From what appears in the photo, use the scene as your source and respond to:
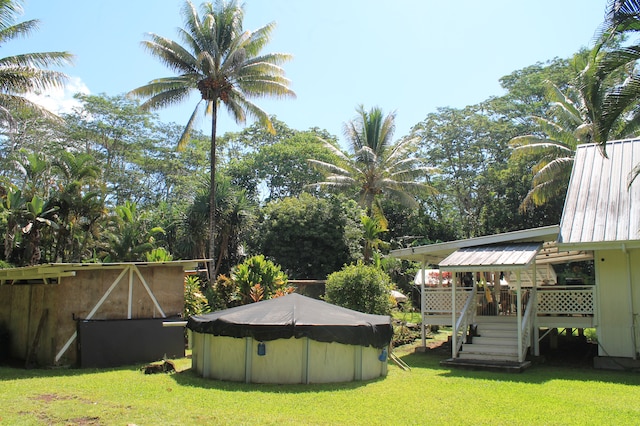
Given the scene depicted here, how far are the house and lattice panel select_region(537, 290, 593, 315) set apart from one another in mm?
14

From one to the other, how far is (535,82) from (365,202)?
18.3 m

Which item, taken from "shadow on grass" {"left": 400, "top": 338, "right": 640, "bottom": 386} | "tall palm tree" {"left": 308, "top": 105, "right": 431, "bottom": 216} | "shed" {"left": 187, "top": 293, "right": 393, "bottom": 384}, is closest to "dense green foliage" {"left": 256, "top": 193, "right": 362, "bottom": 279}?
"tall palm tree" {"left": 308, "top": 105, "right": 431, "bottom": 216}

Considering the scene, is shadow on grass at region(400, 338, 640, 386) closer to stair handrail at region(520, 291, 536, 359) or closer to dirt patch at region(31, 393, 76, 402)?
stair handrail at region(520, 291, 536, 359)

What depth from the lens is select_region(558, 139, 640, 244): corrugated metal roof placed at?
14266mm

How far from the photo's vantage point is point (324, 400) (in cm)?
951

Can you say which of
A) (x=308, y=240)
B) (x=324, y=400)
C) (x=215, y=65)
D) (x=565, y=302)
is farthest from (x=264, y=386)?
(x=308, y=240)

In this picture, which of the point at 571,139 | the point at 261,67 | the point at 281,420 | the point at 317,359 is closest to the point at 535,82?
the point at 571,139

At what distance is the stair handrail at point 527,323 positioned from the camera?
559 inches

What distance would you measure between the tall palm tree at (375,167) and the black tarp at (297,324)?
20.2m

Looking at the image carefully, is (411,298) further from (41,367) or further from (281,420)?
(281,420)

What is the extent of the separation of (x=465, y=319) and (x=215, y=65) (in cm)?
1589

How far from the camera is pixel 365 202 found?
32.4 metres

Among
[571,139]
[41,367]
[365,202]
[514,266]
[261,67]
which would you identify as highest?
[261,67]

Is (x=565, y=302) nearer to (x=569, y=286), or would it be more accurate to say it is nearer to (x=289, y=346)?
(x=569, y=286)
